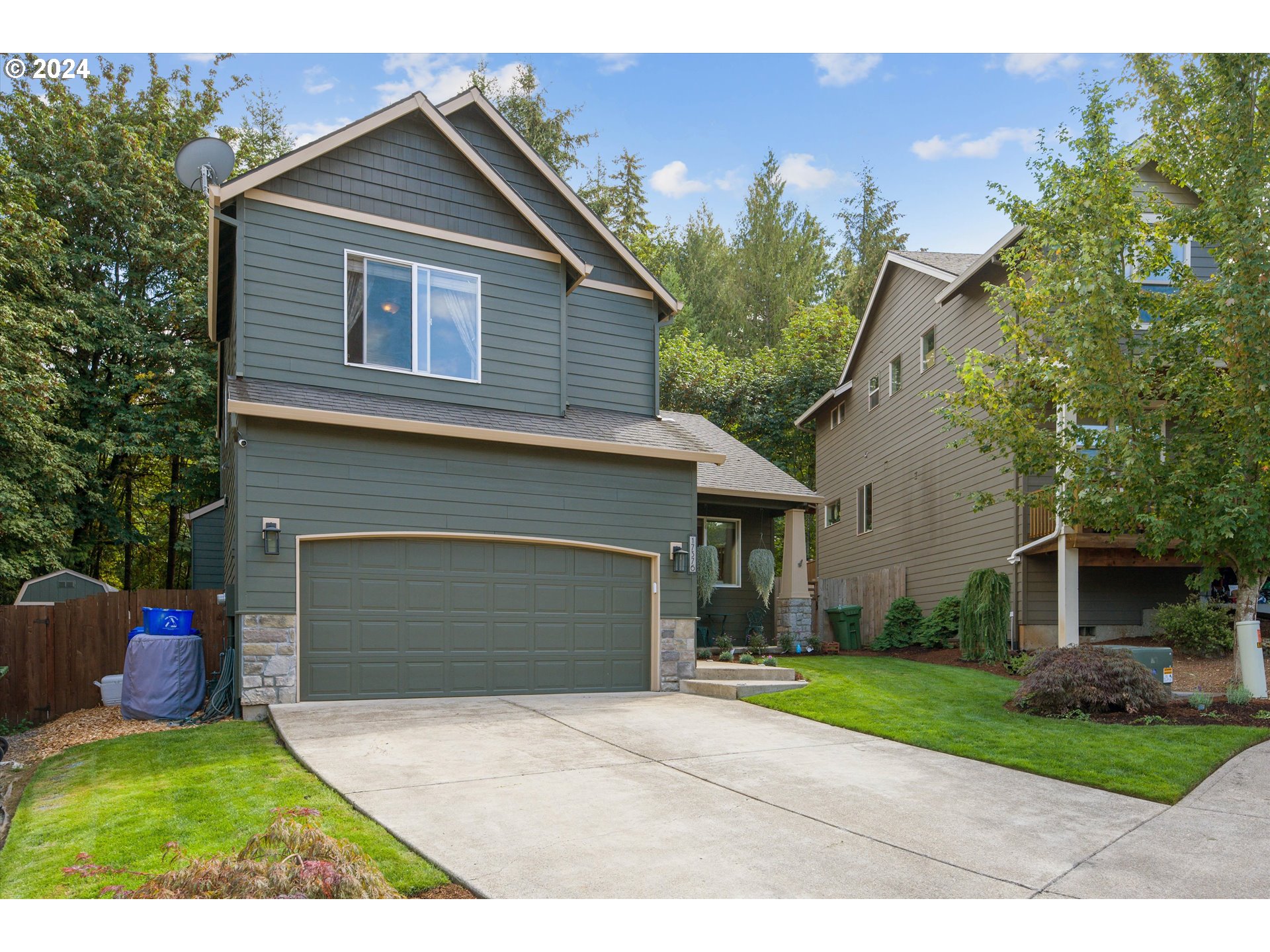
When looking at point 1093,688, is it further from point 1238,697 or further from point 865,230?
point 865,230

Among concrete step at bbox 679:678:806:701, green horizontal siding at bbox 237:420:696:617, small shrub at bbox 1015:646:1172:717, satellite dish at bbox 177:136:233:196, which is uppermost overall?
satellite dish at bbox 177:136:233:196

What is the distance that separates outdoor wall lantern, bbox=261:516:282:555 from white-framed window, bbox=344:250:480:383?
7.36 feet

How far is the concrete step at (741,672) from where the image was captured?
39.7ft

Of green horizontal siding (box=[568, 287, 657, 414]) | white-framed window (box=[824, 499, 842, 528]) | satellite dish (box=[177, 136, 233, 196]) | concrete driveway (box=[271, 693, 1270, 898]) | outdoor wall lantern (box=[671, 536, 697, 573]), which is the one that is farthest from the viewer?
white-framed window (box=[824, 499, 842, 528])

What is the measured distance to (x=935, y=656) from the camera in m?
16.4

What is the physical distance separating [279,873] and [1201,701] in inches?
367

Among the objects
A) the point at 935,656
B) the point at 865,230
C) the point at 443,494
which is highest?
the point at 865,230

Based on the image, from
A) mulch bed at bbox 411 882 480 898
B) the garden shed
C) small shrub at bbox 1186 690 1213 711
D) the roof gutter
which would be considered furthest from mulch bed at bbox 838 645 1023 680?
the garden shed

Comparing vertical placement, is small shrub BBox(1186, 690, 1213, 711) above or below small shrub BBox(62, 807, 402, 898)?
below

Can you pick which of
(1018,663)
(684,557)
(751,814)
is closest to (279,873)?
(751,814)

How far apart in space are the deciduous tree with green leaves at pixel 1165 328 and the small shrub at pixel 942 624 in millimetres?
5515

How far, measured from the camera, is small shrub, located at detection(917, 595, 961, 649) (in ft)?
55.4

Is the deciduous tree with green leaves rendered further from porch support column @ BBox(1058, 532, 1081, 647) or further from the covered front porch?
the covered front porch
